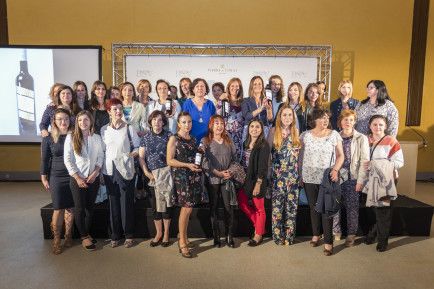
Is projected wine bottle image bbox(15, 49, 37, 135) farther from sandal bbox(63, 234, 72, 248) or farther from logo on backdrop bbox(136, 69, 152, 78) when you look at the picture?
sandal bbox(63, 234, 72, 248)

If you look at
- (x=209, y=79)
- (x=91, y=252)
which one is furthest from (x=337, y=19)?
(x=91, y=252)

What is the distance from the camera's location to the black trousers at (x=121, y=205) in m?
3.15

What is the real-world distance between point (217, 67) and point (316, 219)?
354 centimetres

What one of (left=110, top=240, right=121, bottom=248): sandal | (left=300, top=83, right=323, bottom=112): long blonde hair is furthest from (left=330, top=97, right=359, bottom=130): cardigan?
(left=110, top=240, right=121, bottom=248): sandal

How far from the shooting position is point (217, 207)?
3.19 meters

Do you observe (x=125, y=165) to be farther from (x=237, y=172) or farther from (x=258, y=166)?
(x=258, y=166)

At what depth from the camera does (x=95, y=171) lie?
3078mm

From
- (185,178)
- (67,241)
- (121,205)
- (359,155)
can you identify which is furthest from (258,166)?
(67,241)

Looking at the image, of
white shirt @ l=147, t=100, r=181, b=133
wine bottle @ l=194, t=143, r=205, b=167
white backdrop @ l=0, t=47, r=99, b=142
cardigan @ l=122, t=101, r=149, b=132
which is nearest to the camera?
wine bottle @ l=194, t=143, r=205, b=167

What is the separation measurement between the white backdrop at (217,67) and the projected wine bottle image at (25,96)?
1.85 metres

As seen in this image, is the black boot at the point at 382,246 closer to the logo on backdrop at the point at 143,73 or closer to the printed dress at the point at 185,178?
the printed dress at the point at 185,178

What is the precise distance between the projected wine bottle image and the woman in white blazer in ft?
12.2

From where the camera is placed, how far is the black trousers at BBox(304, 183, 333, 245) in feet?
10.1

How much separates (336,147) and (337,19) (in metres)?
4.00
